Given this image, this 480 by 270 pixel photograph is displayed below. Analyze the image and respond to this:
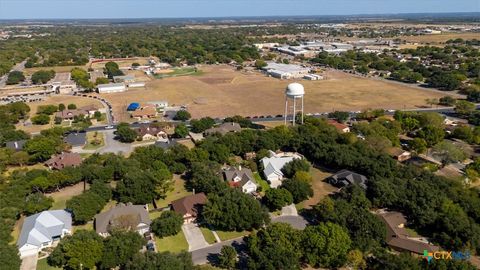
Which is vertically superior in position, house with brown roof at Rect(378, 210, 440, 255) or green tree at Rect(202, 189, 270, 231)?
green tree at Rect(202, 189, 270, 231)

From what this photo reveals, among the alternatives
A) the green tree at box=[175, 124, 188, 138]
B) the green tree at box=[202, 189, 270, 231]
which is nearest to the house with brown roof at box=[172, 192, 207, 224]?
the green tree at box=[202, 189, 270, 231]

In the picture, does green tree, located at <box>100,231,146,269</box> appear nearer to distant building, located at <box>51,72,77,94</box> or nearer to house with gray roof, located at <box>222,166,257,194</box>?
house with gray roof, located at <box>222,166,257,194</box>

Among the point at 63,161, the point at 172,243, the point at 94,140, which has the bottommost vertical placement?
the point at 172,243

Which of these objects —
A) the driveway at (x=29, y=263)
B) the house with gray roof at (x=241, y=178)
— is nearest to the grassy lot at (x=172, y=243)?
the driveway at (x=29, y=263)

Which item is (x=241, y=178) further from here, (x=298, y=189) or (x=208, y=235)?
(x=208, y=235)

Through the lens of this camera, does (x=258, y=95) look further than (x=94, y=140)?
Yes

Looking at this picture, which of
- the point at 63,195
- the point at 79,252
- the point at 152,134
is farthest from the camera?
the point at 152,134

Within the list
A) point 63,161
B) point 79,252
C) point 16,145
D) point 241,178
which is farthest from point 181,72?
point 79,252
